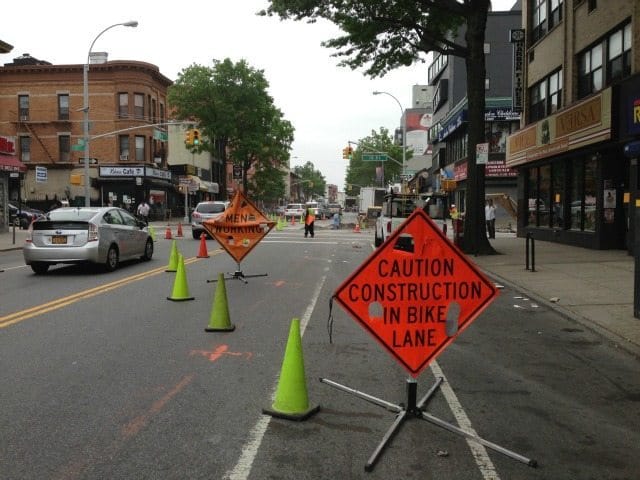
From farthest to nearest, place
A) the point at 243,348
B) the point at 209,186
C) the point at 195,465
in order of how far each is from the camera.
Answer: the point at 209,186, the point at 243,348, the point at 195,465

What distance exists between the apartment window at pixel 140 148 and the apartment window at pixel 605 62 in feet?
129

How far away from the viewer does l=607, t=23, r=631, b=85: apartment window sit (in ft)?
57.1

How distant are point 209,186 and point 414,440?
222ft

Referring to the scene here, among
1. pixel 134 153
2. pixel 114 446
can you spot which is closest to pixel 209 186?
pixel 134 153

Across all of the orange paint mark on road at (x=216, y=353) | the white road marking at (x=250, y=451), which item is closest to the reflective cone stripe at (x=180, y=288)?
the orange paint mark on road at (x=216, y=353)

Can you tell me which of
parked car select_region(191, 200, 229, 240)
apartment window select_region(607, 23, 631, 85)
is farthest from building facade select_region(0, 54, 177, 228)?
apartment window select_region(607, 23, 631, 85)

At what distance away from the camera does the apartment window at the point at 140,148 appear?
51.8 meters

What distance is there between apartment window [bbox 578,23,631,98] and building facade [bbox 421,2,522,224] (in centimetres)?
1750

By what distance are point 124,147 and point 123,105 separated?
3.49m

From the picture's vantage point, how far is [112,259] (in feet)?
47.3

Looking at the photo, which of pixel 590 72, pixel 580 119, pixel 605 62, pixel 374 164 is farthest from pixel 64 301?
pixel 374 164

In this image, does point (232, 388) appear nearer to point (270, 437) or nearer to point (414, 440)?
point (270, 437)

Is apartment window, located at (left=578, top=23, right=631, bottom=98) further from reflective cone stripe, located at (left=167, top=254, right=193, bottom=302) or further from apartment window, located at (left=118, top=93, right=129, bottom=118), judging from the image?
apartment window, located at (left=118, top=93, right=129, bottom=118)

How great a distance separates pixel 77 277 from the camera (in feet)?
43.5
